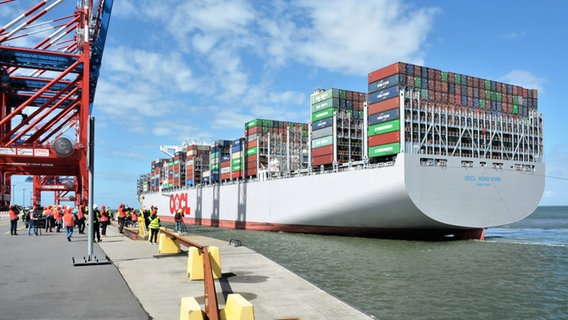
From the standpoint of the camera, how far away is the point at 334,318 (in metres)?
7.88

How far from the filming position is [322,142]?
39969 millimetres

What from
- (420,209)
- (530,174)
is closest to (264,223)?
(420,209)

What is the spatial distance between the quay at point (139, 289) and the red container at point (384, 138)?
18100mm

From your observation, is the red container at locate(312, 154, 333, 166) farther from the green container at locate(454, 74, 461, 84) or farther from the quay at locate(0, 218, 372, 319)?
the quay at locate(0, 218, 372, 319)

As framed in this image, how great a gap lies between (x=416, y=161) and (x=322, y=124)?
1305cm

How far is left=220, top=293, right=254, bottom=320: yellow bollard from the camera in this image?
648cm

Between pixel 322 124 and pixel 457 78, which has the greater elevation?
pixel 457 78

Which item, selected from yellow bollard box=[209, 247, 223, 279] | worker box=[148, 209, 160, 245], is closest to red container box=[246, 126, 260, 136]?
worker box=[148, 209, 160, 245]

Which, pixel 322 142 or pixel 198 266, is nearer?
pixel 198 266

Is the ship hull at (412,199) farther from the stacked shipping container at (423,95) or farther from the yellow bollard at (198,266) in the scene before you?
the yellow bollard at (198,266)

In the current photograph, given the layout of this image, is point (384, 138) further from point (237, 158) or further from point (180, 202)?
point (180, 202)

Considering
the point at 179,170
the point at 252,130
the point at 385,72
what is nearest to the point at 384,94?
the point at 385,72

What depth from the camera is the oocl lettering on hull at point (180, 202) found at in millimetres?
68219

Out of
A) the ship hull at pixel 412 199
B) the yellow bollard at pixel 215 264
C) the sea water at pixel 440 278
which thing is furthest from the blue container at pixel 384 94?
the yellow bollard at pixel 215 264
